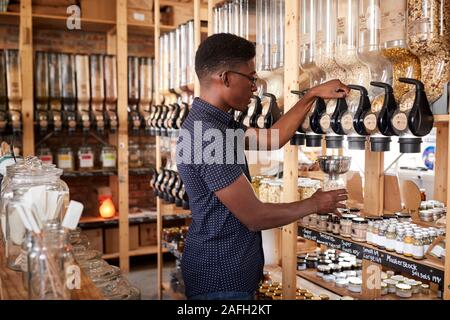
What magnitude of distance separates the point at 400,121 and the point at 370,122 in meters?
0.11

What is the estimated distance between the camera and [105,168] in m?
5.00

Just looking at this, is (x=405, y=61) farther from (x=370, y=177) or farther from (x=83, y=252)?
(x=83, y=252)

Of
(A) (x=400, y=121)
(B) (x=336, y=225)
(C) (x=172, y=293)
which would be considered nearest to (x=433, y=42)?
(A) (x=400, y=121)

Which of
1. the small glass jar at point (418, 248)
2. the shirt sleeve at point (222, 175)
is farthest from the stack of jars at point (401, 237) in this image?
the shirt sleeve at point (222, 175)

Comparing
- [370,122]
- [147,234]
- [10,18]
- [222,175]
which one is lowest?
[147,234]

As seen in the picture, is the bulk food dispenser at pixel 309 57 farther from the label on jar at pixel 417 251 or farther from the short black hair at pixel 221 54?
the label on jar at pixel 417 251

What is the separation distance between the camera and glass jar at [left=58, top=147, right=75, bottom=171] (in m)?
4.84

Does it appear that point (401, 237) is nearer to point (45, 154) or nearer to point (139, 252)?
point (139, 252)

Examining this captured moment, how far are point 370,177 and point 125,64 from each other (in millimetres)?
3186

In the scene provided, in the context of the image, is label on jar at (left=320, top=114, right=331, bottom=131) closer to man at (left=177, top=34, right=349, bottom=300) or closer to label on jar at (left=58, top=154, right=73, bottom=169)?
man at (left=177, top=34, right=349, bottom=300)

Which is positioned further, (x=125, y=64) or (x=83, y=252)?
(x=125, y=64)

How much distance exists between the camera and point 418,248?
170cm

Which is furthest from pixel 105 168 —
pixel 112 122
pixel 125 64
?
pixel 125 64

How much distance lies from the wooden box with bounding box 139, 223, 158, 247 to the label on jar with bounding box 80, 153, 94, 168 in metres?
0.86
